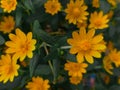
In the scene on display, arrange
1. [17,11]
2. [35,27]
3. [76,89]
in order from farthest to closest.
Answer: [76,89] < [17,11] < [35,27]

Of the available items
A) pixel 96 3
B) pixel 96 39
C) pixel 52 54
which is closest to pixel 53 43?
pixel 52 54

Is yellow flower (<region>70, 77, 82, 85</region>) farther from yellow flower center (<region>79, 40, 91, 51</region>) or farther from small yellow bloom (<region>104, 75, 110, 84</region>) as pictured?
small yellow bloom (<region>104, 75, 110, 84</region>)

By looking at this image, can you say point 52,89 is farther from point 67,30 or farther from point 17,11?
point 17,11

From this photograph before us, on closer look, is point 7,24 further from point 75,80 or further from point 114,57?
point 114,57

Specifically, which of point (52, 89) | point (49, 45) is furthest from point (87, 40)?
point (52, 89)

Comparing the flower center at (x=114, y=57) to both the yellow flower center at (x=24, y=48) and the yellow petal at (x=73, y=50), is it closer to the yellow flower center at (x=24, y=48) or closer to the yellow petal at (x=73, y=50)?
the yellow petal at (x=73, y=50)

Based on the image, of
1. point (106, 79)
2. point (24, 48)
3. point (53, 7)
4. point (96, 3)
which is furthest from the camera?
point (106, 79)

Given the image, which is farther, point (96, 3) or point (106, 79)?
point (106, 79)
